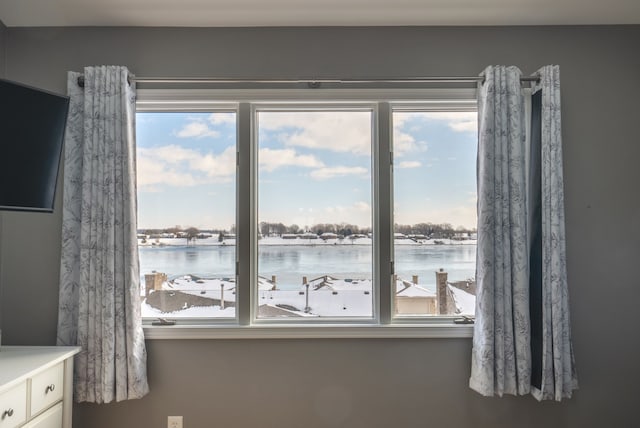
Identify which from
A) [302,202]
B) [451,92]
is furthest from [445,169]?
[302,202]

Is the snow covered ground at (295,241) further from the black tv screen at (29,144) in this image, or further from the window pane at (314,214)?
the black tv screen at (29,144)

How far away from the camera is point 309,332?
93.0 inches

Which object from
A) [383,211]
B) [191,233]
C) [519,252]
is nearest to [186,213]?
[191,233]

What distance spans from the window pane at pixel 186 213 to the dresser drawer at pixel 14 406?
837 millimetres

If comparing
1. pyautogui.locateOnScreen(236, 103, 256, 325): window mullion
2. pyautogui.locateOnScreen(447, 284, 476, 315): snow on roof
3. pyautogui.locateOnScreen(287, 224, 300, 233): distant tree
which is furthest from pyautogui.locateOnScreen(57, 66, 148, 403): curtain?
pyautogui.locateOnScreen(447, 284, 476, 315): snow on roof

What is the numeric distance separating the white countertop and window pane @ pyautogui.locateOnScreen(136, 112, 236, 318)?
1.91 feet

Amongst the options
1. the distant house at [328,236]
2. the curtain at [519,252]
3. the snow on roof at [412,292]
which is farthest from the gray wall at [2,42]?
the curtain at [519,252]

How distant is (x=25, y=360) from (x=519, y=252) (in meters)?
2.53

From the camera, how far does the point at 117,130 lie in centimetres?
226

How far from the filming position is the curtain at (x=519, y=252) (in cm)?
222

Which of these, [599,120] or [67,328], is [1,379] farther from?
[599,120]

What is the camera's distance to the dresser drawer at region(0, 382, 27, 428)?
5.36 ft

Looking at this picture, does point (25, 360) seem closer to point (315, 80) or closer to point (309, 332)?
point (309, 332)

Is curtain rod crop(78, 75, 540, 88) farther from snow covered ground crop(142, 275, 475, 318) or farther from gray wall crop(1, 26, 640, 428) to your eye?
snow covered ground crop(142, 275, 475, 318)
